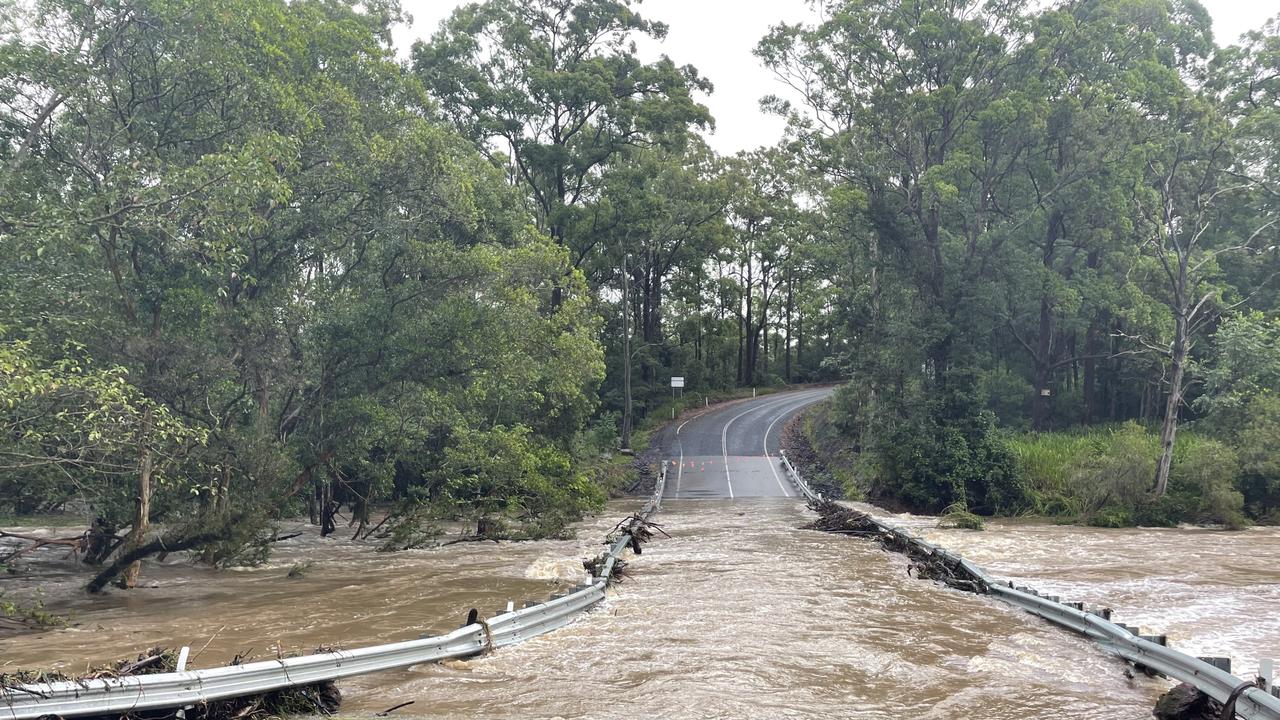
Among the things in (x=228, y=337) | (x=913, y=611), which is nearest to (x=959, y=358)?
(x=913, y=611)

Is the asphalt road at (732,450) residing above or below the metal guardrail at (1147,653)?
above

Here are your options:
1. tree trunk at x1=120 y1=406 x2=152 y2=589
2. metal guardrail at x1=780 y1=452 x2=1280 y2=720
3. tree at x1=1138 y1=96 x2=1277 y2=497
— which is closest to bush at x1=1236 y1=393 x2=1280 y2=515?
tree at x1=1138 y1=96 x2=1277 y2=497

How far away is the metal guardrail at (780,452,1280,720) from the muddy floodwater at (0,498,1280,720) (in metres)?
0.21

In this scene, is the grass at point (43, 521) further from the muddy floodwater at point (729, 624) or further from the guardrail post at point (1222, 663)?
the guardrail post at point (1222, 663)

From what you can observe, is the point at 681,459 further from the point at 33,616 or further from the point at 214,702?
the point at 214,702

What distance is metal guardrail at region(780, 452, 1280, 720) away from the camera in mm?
6492

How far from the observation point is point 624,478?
3803cm

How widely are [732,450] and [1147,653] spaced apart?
38.0 metres

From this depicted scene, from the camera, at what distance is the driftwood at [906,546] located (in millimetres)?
14321

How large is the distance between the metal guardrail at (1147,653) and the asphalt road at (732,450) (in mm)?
20682

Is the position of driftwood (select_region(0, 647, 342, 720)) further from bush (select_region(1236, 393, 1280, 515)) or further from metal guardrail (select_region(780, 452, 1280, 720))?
bush (select_region(1236, 393, 1280, 515))

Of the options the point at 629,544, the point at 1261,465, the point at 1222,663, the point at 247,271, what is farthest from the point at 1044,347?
the point at 1222,663

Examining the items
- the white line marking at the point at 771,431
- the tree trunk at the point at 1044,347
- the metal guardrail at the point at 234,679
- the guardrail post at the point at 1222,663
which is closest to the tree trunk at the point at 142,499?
the metal guardrail at the point at 234,679

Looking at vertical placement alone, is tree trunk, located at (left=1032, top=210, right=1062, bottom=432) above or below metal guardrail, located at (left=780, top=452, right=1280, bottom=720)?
above
